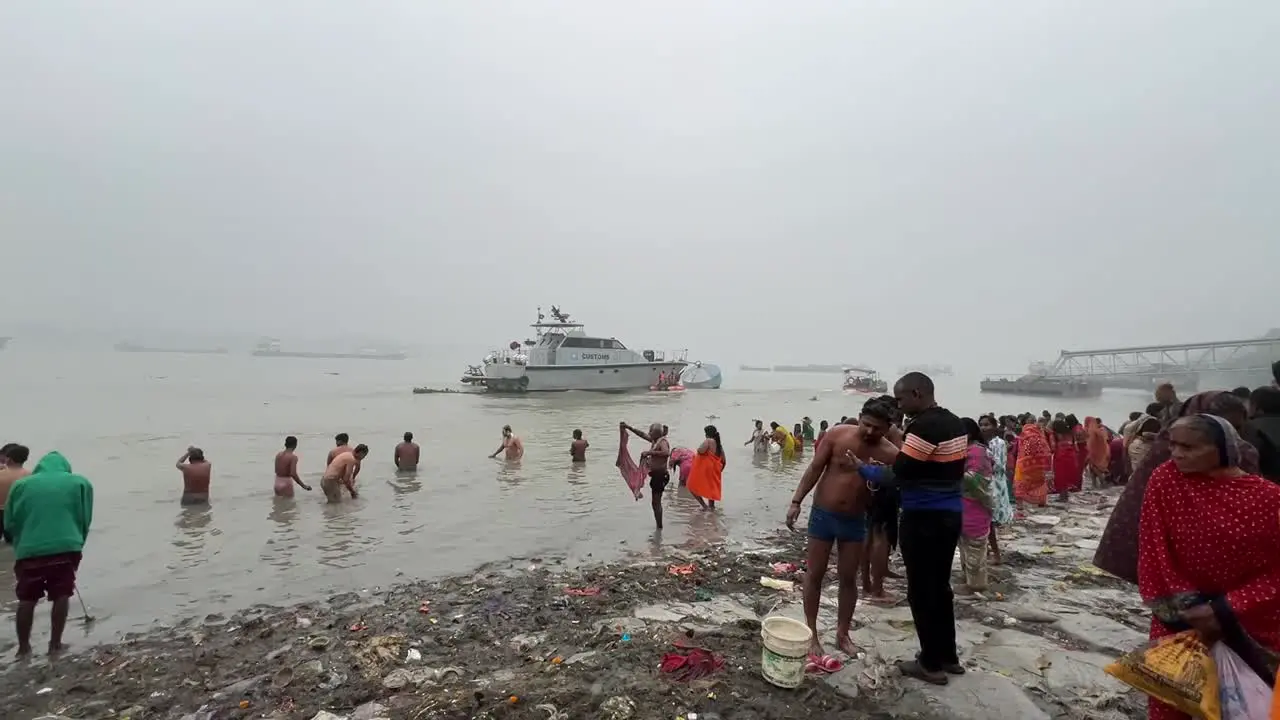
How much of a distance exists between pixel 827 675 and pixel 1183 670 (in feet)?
6.63

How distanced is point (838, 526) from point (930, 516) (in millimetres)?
582

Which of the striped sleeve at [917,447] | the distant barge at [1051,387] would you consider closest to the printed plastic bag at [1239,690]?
the striped sleeve at [917,447]

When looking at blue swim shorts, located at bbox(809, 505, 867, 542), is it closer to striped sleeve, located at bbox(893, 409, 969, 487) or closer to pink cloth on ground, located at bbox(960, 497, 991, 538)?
striped sleeve, located at bbox(893, 409, 969, 487)

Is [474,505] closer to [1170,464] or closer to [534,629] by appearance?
[534,629]

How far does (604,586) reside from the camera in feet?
20.5

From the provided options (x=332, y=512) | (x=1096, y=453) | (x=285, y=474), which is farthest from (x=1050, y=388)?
(x=285, y=474)

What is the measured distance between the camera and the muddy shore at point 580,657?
3.64 m

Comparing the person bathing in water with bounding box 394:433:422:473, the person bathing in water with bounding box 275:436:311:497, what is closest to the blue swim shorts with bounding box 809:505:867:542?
the person bathing in water with bounding box 275:436:311:497

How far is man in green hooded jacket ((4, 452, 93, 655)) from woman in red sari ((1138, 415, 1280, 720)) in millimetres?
7056

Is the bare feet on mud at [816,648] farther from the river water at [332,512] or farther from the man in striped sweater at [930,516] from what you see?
the river water at [332,512]

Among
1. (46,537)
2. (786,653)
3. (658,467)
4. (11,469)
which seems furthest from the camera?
(658,467)

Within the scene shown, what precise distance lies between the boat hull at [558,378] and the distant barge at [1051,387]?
49776 mm

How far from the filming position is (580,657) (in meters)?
4.30

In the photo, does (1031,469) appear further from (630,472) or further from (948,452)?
(948,452)
